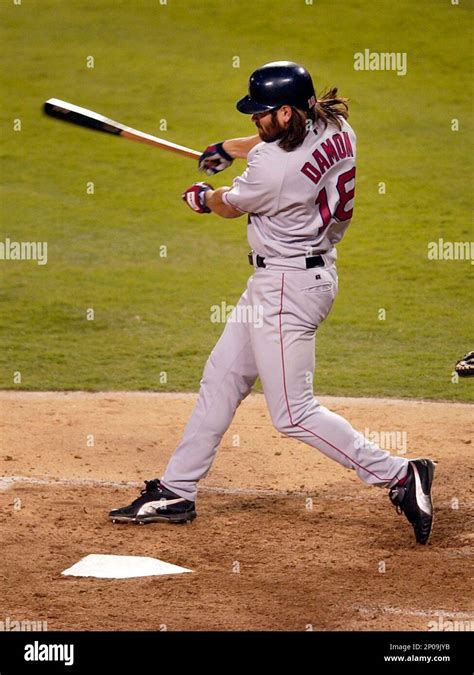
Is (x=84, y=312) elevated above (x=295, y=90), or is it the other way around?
(x=295, y=90)

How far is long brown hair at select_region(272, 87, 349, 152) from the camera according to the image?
5359 millimetres

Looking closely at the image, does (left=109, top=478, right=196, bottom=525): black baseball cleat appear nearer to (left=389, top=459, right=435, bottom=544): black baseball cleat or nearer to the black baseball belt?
(left=389, top=459, right=435, bottom=544): black baseball cleat

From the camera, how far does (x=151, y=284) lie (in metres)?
11.5

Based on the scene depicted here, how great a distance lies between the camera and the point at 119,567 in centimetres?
526

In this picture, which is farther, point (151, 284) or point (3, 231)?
point (3, 231)

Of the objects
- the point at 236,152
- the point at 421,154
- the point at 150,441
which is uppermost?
the point at 421,154

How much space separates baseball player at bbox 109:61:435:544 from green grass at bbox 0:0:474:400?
9.67ft

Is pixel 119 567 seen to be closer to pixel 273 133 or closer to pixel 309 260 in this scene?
pixel 309 260

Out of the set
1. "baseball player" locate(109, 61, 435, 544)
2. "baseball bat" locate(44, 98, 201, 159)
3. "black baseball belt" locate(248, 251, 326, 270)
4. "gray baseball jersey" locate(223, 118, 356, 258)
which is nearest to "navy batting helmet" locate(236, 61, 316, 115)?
"baseball player" locate(109, 61, 435, 544)

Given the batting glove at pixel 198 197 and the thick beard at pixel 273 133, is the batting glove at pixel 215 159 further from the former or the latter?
the thick beard at pixel 273 133
